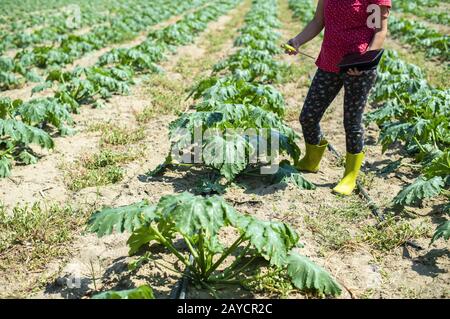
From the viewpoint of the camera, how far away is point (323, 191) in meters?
4.30

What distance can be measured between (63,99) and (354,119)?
12.4 ft

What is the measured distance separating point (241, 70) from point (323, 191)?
12.4 ft

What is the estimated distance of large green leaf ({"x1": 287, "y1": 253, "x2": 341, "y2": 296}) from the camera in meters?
2.74

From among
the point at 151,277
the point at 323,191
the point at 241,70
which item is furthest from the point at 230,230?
the point at 241,70

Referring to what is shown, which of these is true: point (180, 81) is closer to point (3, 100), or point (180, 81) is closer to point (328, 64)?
point (3, 100)

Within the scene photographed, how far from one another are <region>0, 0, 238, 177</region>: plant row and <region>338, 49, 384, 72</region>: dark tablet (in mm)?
2986

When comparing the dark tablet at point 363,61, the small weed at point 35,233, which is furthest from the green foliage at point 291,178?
the small weed at point 35,233

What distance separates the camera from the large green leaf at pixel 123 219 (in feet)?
8.44

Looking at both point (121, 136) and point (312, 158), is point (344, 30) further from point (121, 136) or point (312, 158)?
point (121, 136)

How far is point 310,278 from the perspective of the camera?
2.75m

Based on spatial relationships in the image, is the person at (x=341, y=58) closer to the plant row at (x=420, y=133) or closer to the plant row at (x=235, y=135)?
the plant row at (x=235, y=135)

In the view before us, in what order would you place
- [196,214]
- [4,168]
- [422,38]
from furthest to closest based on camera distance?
[422,38] → [4,168] → [196,214]

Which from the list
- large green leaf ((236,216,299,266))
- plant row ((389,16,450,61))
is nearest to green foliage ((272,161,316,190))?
large green leaf ((236,216,299,266))

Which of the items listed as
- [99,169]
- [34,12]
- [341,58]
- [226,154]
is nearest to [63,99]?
[99,169]
